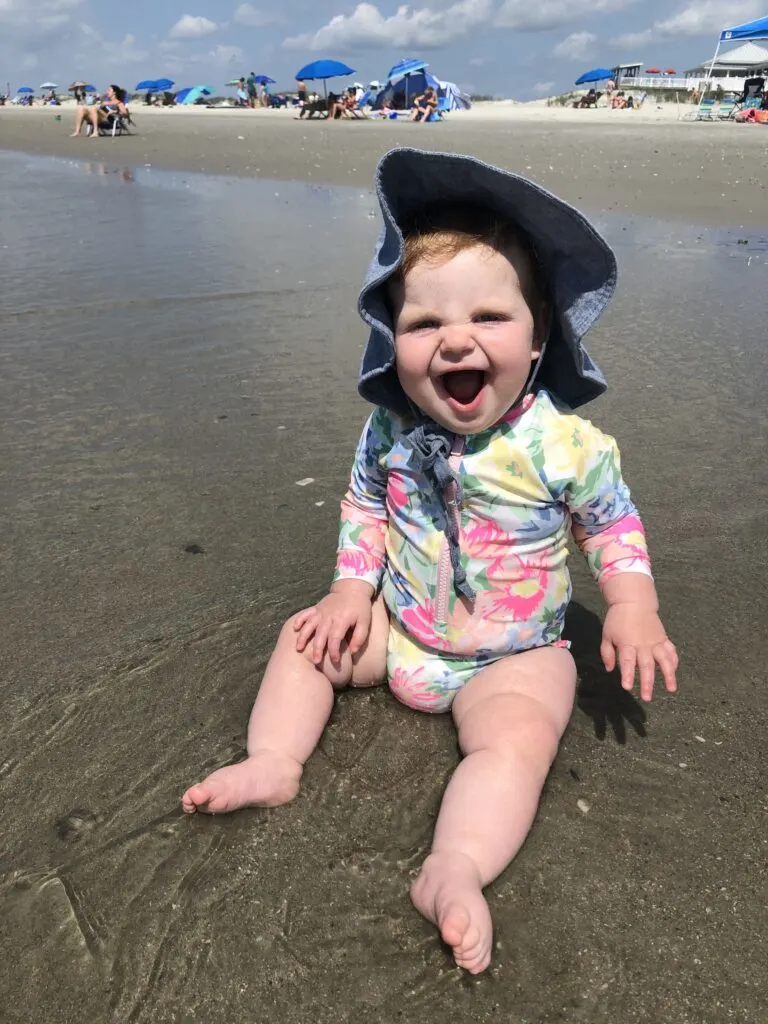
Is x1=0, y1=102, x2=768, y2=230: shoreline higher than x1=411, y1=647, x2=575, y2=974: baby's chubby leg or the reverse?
higher

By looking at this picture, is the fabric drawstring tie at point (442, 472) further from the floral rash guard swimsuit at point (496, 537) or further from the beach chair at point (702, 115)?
the beach chair at point (702, 115)

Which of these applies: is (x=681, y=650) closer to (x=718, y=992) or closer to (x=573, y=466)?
(x=573, y=466)

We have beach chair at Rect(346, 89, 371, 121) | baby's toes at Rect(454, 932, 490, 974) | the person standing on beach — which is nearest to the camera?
baby's toes at Rect(454, 932, 490, 974)

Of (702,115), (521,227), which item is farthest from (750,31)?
(521,227)

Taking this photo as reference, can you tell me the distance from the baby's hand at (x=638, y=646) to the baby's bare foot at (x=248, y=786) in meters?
0.72

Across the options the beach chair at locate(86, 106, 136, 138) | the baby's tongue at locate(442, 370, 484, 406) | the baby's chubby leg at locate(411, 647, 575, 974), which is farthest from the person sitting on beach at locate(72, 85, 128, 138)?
the baby's chubby leg at locate(411, 647, 575, 974)

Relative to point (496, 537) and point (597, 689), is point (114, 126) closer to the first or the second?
point (496, 537)

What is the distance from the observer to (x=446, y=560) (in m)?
1.89

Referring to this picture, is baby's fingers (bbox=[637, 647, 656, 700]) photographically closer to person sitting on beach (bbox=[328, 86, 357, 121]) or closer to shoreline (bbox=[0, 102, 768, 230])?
shoreline (bbox=[0, 102, 768, 230])

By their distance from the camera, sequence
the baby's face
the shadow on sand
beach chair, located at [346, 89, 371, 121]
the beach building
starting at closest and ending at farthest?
1. the baby's face
2. the shadow on sand
3. beach chair, located at [346, 89, 371, 121]
4. the beach building

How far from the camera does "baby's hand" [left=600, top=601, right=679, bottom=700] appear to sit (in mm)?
1699

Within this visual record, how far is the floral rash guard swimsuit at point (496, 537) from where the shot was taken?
1.83m

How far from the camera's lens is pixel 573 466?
1820 millimetres

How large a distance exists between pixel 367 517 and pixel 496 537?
1.23ft
